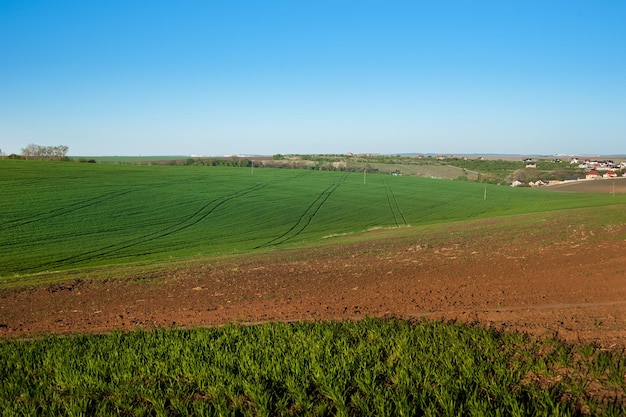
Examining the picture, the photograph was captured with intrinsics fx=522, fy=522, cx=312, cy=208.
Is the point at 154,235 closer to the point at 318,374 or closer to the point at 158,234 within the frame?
the point at 158,234

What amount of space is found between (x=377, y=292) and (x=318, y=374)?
21.6 ft

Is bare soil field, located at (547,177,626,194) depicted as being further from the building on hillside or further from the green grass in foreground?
the green grass in foreground

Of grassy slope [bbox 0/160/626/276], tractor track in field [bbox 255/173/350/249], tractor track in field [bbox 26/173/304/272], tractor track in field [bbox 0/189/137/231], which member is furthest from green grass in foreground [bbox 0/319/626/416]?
tractor track in field [bbox 0/189/137/231]

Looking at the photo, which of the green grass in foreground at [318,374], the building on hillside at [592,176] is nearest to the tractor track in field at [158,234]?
the green grass in foreground at [318,374]

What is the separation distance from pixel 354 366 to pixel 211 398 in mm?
1986

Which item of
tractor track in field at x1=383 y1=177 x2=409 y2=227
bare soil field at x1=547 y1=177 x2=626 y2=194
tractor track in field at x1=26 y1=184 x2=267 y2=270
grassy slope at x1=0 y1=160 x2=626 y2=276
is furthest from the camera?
bare soil field at x1=547 y1=177 x2=626 y2=194

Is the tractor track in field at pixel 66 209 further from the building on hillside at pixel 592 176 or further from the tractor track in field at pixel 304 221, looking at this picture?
the building on hillside at pixel 592 176

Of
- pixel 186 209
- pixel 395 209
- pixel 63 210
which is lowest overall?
pixel 395 209

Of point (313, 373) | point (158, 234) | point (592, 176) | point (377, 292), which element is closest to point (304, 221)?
point (158, 234)

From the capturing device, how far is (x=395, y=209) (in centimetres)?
4944

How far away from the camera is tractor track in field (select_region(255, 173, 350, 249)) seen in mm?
33312

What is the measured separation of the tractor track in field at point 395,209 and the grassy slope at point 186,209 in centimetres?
9

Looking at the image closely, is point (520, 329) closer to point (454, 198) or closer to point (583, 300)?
point (583, 300)

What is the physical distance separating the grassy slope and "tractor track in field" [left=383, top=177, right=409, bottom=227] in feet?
0.31
